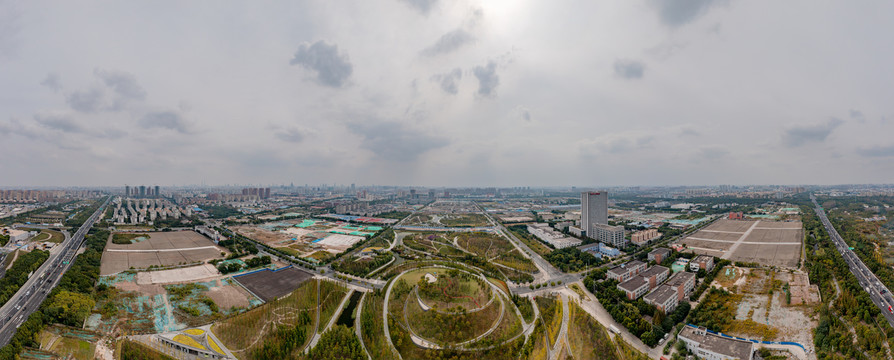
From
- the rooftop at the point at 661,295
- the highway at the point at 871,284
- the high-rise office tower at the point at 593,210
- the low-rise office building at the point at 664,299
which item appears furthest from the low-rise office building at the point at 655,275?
the high-rise office tower at the point at 593,210

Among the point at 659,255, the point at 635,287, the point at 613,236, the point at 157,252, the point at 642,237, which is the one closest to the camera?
the point at 635,287

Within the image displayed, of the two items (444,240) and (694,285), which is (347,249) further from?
(694,285)

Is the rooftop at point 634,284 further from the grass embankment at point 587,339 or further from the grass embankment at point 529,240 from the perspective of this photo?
the grass embankment at point 529,240

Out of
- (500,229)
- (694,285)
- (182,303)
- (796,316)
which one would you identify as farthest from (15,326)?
(500,229)

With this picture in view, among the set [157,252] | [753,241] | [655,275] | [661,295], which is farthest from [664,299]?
[157,252]

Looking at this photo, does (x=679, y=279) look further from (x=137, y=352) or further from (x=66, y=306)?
(x=66, y=306)
